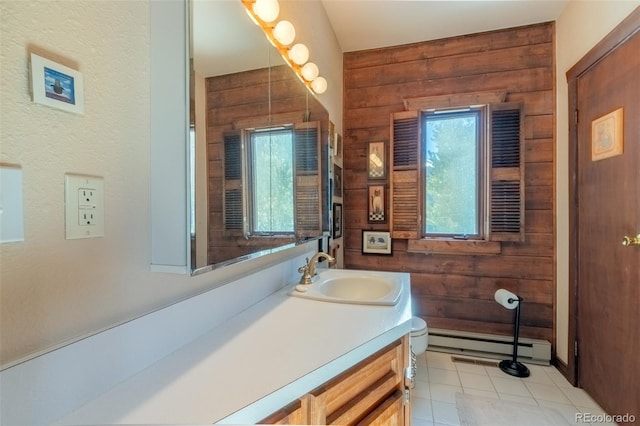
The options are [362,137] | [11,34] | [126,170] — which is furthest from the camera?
[362,137]

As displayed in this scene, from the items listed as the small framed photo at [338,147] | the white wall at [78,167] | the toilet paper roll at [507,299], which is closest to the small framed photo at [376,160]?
the small framed photo at [338,147]

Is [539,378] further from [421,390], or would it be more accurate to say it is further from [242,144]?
[242,144]

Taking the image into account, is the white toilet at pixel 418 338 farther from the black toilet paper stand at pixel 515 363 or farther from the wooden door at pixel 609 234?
the wooden door at pixel 609 234

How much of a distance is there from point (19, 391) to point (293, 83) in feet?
4.63

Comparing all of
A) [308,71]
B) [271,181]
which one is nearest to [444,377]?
[271,181]

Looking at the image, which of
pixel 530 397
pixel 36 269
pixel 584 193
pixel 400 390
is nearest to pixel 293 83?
pixel 36 269

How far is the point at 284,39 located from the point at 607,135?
179 centimetres

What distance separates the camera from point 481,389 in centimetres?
185

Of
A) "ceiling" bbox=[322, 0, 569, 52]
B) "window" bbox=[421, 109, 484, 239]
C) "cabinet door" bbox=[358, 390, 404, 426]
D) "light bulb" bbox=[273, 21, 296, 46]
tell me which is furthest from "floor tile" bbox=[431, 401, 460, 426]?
"ceiling" bbox=[322, 0, 569, 52]

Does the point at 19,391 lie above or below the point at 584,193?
below

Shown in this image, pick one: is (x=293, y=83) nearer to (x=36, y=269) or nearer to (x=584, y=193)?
(x=36, y=269)

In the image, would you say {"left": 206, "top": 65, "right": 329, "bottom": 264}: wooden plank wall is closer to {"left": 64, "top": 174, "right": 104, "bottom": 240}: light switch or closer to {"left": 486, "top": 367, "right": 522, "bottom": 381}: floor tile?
{"left": 64, "top": 174, "right": 104, "bottom": 240}: light switch

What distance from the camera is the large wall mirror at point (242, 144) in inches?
29.6

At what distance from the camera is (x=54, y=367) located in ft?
1.61
